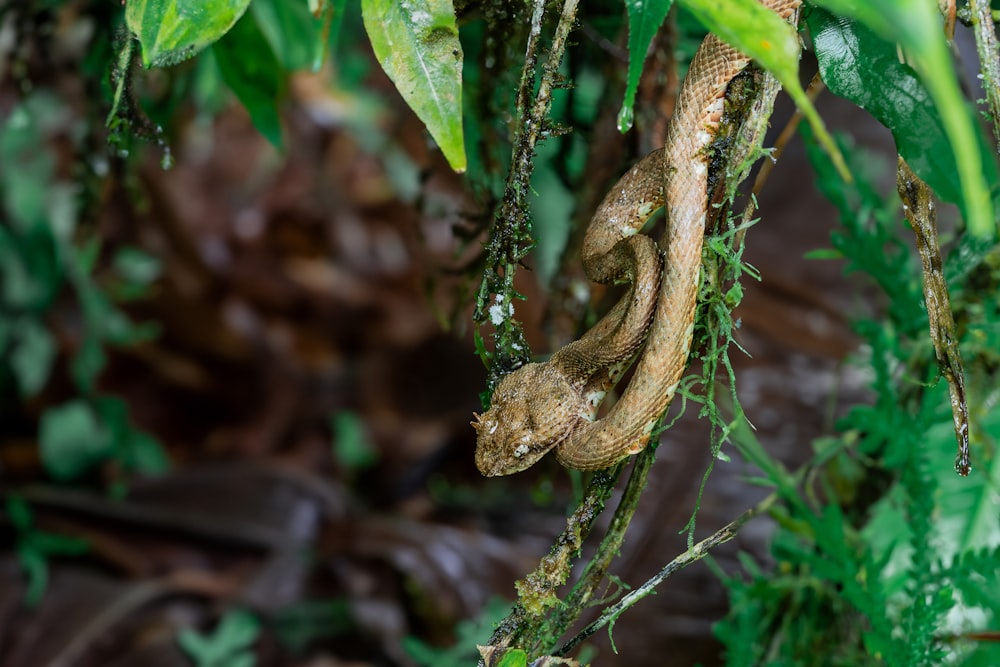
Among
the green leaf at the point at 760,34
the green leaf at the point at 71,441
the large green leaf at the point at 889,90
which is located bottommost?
the green leaf at the point at 71,441

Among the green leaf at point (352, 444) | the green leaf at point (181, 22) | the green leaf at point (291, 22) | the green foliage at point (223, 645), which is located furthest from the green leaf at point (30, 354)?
the green leaf at point (181, 22)

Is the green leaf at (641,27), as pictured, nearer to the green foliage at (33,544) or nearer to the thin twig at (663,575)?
the thin twig at (663,575)

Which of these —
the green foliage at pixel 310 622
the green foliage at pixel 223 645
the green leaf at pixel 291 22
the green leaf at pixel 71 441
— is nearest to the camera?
the green leaf at pixel 291 22

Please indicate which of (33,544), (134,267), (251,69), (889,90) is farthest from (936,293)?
(134,267)

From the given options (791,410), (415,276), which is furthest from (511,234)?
(415,276)

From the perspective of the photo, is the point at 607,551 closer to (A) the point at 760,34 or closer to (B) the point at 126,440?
(A) the point at 760,34

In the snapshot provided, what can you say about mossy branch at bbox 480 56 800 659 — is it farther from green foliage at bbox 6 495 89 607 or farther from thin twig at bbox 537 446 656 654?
green foliage at bbox 6 495 89 607
